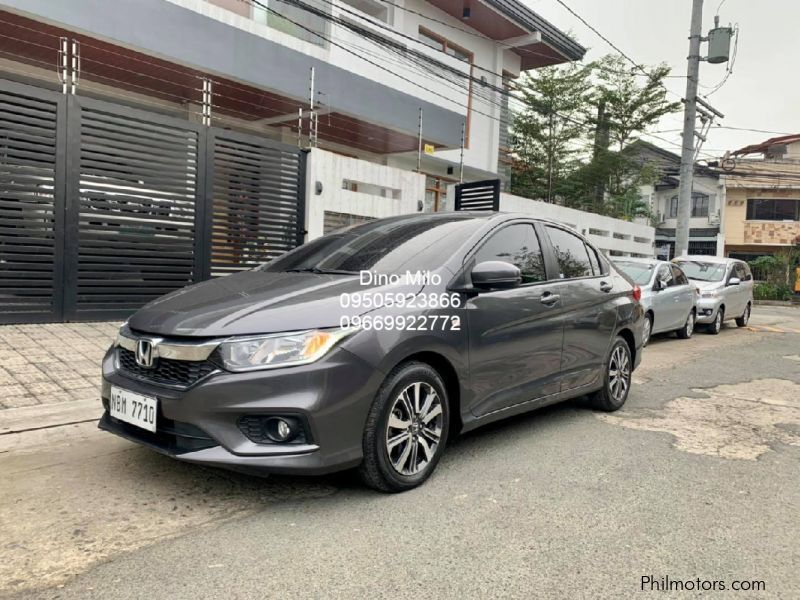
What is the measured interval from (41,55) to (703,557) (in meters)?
10.7

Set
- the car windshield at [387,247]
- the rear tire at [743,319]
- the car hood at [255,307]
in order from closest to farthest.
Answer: the car hood at [255,307] → the car windshield at [387,247] → the rear tire at [743,319]

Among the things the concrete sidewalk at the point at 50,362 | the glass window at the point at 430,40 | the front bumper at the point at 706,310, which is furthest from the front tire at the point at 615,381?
the glass window at the point at 430,40

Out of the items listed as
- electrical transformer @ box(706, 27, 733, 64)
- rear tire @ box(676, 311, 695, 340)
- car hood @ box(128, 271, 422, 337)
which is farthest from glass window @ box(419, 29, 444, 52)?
car hood @ box(128, 271, 422, 337)

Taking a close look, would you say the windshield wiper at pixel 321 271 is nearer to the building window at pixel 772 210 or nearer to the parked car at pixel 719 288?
the parked car at pixel 719 288

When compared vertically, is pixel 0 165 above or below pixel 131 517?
above

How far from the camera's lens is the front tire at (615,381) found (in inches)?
196

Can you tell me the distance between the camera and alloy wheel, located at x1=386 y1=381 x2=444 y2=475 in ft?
10.3

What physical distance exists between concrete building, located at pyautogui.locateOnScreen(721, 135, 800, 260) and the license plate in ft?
119

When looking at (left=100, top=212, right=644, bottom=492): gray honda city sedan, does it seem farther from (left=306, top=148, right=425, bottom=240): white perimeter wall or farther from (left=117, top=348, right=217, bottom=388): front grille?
(left=306, top=148, right=425, bottom=240): white perimeter wall

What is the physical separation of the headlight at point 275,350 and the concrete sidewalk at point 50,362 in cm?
262

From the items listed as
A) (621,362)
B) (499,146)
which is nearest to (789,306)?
(499,146)

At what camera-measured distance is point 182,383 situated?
2861 millimetres

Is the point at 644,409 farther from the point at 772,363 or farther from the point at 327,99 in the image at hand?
the point at 327,99

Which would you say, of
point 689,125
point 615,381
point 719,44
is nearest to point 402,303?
point 615,381
